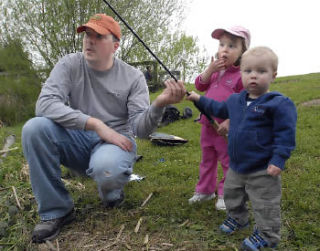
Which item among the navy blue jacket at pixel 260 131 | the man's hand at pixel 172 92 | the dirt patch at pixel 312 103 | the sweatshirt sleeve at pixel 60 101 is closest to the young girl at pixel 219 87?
the navy blue jacket at pixel 260 131

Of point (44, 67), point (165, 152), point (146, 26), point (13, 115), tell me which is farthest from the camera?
point (13, 115)

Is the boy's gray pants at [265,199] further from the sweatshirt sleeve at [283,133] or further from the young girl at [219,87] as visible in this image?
the young girl at [219,87]

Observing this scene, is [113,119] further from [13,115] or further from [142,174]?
[13,115]

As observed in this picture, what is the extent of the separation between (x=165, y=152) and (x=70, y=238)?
10.5 feet

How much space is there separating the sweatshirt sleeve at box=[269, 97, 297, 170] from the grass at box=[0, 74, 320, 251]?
0.81 m

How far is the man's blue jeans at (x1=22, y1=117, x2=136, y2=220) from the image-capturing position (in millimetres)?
2723

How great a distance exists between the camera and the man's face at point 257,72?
7.43 feet

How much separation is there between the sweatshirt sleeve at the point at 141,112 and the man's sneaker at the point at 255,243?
1194 millimetres

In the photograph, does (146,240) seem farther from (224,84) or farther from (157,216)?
(224,84)

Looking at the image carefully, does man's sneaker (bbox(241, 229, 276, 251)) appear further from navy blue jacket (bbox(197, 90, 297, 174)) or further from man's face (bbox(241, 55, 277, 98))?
man's face (bbox(241, 55, 277, 98))

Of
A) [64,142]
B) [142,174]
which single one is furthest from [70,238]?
[142,174]

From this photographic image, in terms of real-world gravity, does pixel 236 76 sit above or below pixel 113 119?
above

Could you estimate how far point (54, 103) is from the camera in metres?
2.86

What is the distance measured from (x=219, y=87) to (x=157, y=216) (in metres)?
1.37
